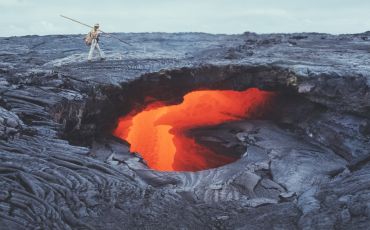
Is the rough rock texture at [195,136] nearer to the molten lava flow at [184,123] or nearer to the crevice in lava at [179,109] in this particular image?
the crevice in lava at [179,109]

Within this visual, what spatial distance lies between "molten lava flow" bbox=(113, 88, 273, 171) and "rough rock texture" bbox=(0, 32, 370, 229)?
2.52ft

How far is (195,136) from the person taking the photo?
48.3ft

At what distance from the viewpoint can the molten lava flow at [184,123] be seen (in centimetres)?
1486

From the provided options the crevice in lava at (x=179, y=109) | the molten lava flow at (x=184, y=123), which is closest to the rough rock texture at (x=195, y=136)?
the crevice in lava at (x=179, y=109)

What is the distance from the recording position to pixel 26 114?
8.79m

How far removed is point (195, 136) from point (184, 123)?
62.0 inches

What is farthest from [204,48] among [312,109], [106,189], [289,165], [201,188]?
[106,189]

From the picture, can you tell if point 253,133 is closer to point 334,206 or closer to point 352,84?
point 352,84

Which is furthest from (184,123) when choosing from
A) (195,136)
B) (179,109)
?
(195,136)

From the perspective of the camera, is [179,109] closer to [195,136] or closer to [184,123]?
[184,123]

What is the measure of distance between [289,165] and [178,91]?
5.38 metres

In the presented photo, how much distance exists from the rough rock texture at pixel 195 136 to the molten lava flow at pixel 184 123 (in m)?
0.77

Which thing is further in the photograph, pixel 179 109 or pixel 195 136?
pixel 179 109

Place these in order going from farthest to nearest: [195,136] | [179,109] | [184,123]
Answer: [179,109], [184,123], [195,136]
